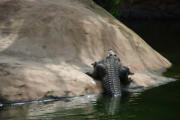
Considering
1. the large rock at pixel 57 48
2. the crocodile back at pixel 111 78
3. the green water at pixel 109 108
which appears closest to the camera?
the green water at pixel 109 108

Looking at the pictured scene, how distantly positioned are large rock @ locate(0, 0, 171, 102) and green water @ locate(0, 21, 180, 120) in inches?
13.5

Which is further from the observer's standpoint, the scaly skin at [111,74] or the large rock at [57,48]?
the scaly skin at [111,74]

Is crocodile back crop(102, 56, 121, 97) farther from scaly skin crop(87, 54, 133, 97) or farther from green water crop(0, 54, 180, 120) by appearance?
green water crop(0, 54, 180, 120)

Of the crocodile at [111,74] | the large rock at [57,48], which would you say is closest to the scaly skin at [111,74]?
the crocodile at [111,74]

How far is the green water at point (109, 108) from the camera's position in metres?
7.95

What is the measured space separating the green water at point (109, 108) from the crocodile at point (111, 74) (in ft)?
0.99

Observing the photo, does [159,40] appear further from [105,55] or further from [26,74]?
[26,74]

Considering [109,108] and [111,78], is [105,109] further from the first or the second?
[111,78]

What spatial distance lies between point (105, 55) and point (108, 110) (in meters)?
3.12

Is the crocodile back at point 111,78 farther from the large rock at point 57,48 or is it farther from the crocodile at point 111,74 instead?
the large rock at point 57,48

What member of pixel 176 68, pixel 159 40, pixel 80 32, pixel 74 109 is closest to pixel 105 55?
pixel 80 32

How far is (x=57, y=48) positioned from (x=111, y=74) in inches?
58.1

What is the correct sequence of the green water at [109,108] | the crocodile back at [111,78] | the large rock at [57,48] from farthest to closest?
the crocodile back at [111,78] < the large rock at [57,48] < the green water at [109,108]

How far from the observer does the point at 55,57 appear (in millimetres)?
10492
